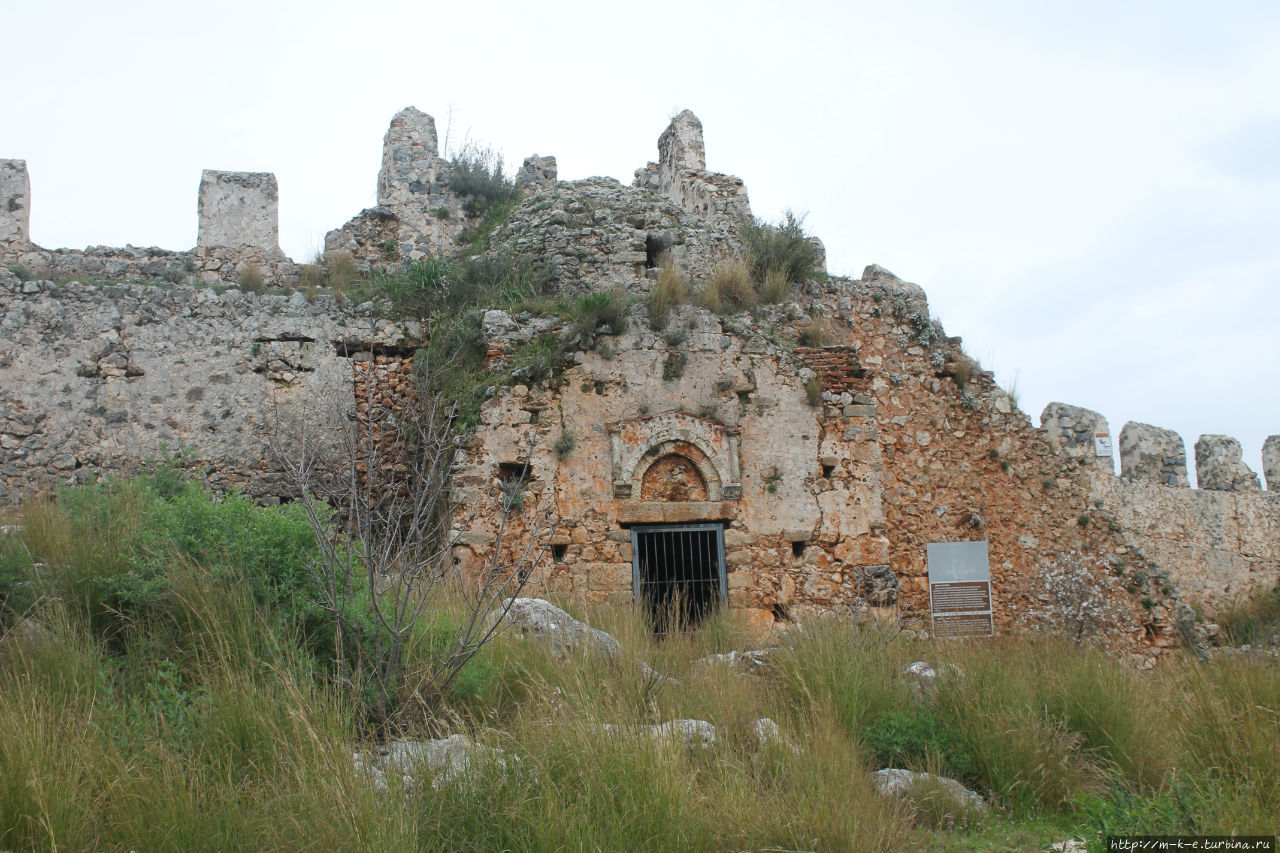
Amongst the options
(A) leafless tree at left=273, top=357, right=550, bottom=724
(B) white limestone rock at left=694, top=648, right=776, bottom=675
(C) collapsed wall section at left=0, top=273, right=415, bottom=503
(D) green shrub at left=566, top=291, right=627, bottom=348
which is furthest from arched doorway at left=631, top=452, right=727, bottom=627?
(C) collapsed wall section at left=0, top=273, right=415, bottom=503

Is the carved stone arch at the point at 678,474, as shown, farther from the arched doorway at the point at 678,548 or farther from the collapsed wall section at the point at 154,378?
the collapsed wall section at the point at 154,378

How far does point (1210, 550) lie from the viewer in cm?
1595

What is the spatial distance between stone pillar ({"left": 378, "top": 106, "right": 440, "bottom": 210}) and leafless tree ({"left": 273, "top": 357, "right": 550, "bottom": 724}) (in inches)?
172

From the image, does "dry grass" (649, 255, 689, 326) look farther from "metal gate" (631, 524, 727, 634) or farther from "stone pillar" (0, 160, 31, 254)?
"stone pillar" (0, 160, 31, 254)

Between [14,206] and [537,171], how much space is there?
7741 mm

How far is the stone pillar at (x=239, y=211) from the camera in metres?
Result: 12.0

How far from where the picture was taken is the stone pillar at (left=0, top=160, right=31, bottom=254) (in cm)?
1140

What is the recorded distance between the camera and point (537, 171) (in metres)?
16.6

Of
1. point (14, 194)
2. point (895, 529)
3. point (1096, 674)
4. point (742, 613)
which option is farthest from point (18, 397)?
point (1096, 674)

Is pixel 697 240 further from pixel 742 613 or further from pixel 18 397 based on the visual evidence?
pixel 18 397

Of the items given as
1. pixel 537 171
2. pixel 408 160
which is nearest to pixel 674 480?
pixel 408 160

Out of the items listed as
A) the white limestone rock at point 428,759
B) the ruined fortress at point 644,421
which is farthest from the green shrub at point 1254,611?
the white limestone rock at point 428,759

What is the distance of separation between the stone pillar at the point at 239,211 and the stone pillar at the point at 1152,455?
13.1 meters

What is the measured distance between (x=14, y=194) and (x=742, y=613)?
9708 millimetres
